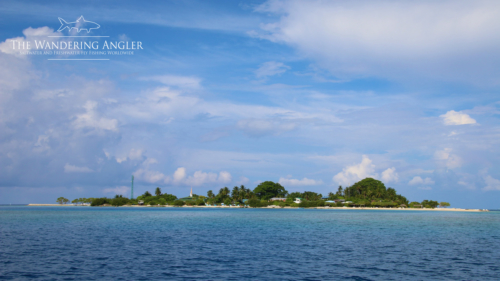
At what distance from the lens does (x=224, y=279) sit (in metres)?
24.0

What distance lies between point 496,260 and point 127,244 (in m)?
39.7

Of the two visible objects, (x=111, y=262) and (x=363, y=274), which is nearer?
(x=363, y=274)

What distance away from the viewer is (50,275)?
24.8m

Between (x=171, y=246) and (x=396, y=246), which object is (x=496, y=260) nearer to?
(x=396, y=246)

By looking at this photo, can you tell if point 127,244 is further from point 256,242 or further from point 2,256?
point 256,242

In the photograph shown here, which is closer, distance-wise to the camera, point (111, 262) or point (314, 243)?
point (111, 262)

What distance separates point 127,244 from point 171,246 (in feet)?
18.9

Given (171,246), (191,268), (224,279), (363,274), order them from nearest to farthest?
(224,279) → (363,274) → (191,268) → (171,246)

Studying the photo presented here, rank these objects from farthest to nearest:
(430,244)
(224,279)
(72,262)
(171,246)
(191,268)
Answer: (430,244) < (171,246) < (72,262) < (191,268) < (224,279)

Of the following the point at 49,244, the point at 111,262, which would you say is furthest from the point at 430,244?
the point at 49,244

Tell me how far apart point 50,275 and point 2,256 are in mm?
11424

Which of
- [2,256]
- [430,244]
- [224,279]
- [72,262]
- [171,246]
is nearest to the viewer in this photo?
[224,279]

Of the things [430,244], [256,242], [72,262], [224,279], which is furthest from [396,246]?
[72,262]

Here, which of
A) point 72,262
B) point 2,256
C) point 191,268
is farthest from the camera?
point 2,256
